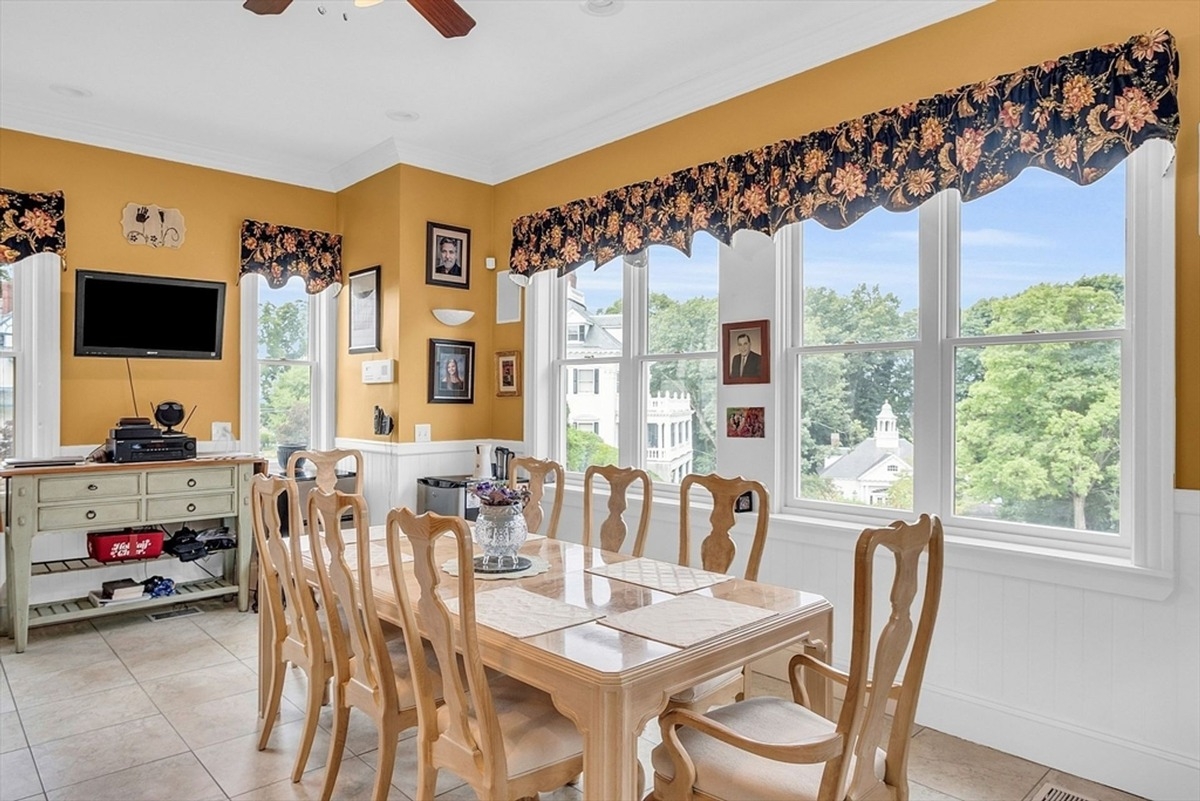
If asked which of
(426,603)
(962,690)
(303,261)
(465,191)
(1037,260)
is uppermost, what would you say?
(465,191)

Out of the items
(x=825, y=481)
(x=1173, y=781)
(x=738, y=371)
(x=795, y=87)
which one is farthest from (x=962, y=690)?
(x=795, y=87)

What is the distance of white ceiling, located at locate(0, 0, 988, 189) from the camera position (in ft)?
10.1

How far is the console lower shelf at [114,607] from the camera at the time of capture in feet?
12.9

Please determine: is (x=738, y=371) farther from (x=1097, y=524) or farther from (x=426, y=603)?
(x=426, y=603)

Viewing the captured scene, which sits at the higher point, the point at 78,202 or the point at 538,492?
the point at 78,202

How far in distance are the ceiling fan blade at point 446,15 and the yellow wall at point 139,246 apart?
116 inches

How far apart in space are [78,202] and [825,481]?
4.41m

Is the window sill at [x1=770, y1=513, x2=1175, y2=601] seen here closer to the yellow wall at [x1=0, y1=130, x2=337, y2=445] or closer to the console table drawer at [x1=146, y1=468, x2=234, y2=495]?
the console table drawer at [x1=146, y1=468, x2=234, y2=495]

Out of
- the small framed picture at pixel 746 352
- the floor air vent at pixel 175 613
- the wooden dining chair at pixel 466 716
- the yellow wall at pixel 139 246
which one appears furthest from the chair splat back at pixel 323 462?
the small framed picture at pixel 746 352

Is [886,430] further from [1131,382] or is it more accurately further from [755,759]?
[755,759]

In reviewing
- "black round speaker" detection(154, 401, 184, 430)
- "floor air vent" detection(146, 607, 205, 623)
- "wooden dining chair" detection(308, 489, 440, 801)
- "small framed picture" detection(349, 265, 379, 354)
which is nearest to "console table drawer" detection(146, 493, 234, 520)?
"black round speaker" detection(154, 401, 184, 430)

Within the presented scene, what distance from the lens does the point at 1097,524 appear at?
2623 millimetres

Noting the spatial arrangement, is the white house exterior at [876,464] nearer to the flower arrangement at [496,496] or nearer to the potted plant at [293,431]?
the flower arrangement at [496,496]

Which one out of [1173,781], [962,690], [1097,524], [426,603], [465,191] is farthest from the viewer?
[465,191]
